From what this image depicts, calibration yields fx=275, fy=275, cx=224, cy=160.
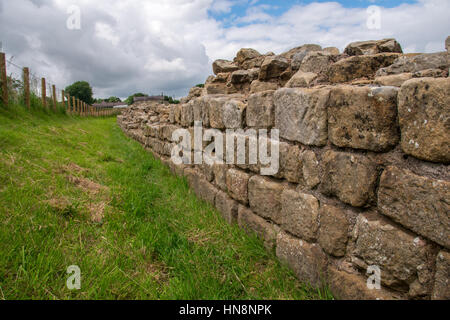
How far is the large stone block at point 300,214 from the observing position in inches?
72.9

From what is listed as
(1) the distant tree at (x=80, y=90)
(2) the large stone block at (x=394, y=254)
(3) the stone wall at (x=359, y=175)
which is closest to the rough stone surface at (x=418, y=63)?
(3) the stone wall at (x=359, y=175)

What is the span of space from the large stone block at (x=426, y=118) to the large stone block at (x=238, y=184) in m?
1.51

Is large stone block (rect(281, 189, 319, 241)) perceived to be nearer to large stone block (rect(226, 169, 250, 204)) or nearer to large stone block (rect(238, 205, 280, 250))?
large stone block (rect(238, 205, 280, 250))

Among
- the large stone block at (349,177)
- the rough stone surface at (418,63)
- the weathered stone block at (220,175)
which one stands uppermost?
the rough stone surface at (418,63)

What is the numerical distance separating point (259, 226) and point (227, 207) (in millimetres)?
608

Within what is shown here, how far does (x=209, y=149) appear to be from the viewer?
11.5 feet

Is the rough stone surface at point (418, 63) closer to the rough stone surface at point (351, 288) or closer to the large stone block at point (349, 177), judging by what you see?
the large stone block at point (349, 177)

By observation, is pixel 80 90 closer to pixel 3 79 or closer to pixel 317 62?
pixel 3 79

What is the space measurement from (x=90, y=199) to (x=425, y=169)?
3.03 metres

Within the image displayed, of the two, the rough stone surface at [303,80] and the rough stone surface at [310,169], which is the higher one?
the rough stone surface at [303,80]
